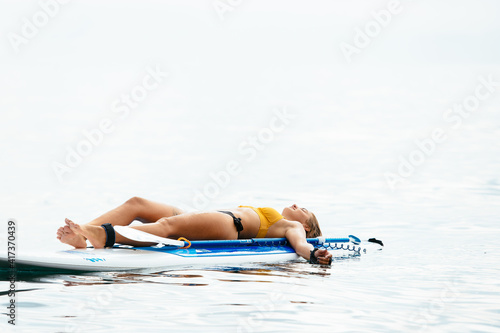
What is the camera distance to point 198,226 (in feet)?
26.2

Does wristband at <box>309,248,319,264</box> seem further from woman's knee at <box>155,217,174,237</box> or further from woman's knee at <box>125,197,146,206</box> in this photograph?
woman's knee at <box>125,197,146,206</box>

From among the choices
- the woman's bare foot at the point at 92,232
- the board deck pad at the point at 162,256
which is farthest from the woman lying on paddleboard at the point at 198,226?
the board deck pad at the point at 162,256

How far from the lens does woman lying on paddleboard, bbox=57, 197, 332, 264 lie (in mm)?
7488

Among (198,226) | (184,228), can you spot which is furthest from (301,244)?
(184,228)

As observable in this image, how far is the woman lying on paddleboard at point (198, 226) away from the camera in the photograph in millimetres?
7488

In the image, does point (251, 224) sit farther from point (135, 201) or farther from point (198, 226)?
point (135, 201)

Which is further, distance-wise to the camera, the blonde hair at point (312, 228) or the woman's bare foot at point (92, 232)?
the blonde hair at point (312, 228)

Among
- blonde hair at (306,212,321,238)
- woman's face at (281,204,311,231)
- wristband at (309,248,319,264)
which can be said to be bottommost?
wristband at (309,248,319,264)

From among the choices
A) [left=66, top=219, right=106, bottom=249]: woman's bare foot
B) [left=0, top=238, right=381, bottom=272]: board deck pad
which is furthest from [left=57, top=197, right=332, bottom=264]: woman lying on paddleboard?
[left=0, top=238, right=381, bottom=272]: board deck pad

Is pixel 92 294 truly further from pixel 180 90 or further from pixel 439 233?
pixel 180 90

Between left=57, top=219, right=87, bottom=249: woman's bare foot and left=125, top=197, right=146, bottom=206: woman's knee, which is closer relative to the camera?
left=57, top=219, right=87, bottom=249: woman's bare foot

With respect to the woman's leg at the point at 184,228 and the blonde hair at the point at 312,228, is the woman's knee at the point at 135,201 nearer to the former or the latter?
the woman's leg at the point at 184,228

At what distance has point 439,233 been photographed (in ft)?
35.6

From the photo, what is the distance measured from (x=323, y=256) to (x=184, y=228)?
138 centimetres
